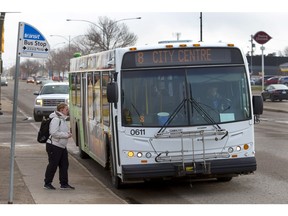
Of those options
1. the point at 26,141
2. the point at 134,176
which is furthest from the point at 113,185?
the point at 26,141

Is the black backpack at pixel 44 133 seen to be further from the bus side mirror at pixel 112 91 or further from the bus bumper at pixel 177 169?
the bus bumper at pixel 177 169

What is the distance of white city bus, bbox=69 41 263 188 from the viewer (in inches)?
378

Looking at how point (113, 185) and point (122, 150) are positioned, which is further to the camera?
point (113, 185)

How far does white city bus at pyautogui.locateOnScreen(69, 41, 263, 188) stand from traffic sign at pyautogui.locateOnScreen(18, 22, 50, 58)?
143 centimetres

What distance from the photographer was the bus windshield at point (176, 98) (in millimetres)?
9727

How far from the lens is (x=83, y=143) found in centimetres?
1460

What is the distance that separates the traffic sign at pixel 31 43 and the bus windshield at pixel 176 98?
1.70 meters

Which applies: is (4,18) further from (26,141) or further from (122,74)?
(122,74)

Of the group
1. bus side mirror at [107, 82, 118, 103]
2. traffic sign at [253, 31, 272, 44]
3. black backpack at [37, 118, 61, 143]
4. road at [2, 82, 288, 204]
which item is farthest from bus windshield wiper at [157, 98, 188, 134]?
traffic sign at [253, 31, 272, 44]

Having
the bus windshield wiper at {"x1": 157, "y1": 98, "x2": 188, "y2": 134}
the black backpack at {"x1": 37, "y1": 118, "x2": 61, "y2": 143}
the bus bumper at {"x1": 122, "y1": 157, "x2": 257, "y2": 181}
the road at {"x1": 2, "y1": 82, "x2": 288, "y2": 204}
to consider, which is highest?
the bus windshield wiper at {"x1": 157, "y1": 98, "x2": 188, "y2": 134}

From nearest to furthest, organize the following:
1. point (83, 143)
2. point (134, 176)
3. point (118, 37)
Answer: point (134, 176) → point (83, 143) → point (118, 37)

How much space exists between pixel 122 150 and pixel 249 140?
2162mm

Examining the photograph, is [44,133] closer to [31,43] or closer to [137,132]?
[137,132]

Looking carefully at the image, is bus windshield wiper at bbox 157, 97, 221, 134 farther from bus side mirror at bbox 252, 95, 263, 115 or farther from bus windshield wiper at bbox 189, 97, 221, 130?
bus side mirror at bbox 252, 95, 263, 115
